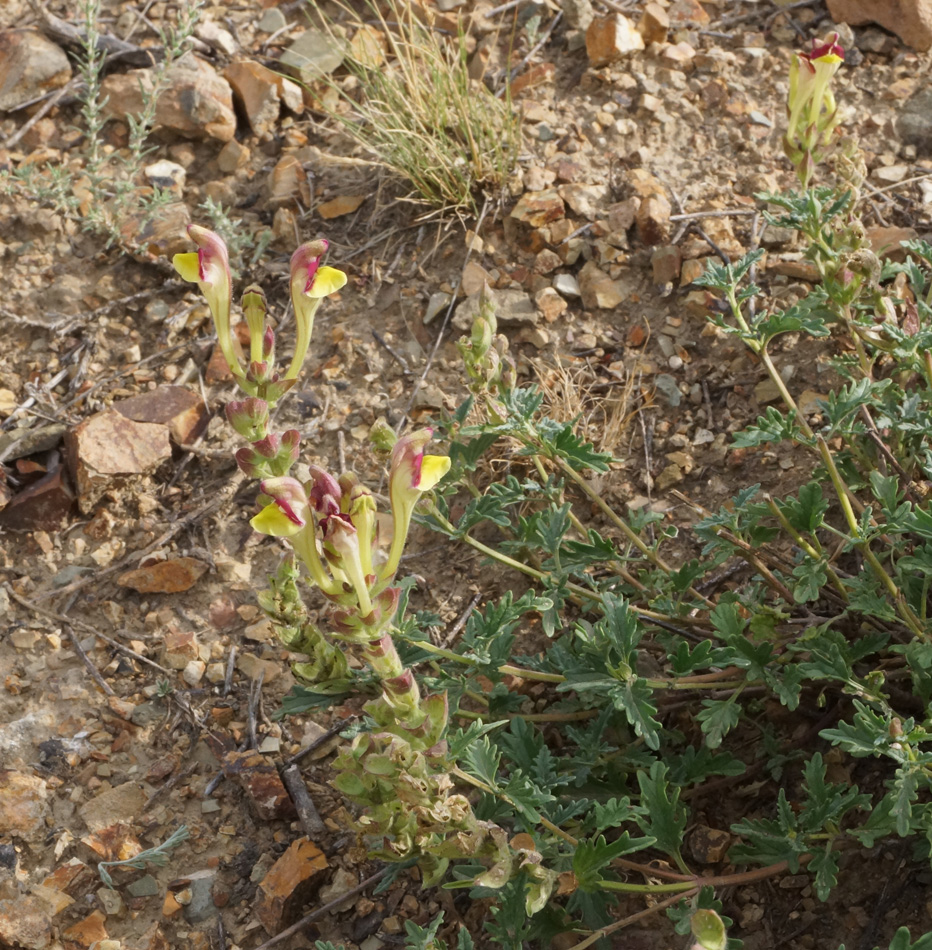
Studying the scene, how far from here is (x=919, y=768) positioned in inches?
Answer: 84.5

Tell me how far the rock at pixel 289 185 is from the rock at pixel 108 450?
1185 mm

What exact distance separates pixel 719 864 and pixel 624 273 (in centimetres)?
212

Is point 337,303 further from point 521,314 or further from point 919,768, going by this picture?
point 919,768

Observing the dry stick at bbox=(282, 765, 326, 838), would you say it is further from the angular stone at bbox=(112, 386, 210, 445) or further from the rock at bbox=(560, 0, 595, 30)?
the rock at bbox=(560, 0, 595, 30)

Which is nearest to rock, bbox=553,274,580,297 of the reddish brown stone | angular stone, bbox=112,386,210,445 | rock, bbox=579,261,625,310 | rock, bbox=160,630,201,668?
rock, bbox=579,261,625,310

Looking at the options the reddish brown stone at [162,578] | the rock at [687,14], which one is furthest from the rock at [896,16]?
the reddish brown stone at [162,578]

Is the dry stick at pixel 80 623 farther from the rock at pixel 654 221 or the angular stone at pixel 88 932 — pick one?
the rock at pixel 654 221

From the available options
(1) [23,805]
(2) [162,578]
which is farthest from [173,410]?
(1) [23,805]

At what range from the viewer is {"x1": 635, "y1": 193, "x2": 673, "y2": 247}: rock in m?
3.85

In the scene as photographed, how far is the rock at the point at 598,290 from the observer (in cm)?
383

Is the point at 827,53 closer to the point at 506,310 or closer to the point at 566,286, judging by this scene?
the point at 566,286

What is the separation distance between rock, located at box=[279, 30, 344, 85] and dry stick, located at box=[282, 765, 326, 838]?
9.83 ft

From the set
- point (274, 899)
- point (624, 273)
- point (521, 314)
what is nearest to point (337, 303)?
point (521, 314)

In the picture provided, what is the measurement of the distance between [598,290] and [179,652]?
1929 mm
